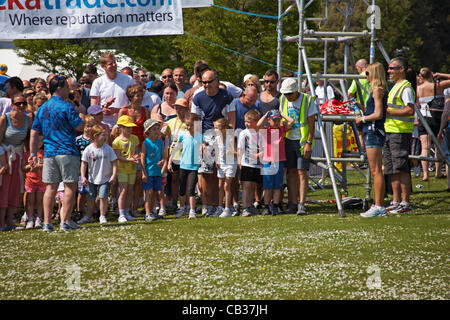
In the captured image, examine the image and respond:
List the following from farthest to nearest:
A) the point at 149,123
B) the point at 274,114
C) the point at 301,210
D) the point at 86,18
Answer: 1. the point at 86,18
2. the point at 149,123
3. the point at 274,114
4. the point at 301,210

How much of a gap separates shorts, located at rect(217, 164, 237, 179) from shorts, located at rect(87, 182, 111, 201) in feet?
5.85

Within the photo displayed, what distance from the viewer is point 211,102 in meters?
10.8

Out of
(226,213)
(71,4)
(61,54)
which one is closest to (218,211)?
(226,213)

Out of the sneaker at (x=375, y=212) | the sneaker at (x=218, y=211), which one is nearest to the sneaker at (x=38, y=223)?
the sneaker at (x=218, y=211)

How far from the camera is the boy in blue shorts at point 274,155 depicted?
10.7 m

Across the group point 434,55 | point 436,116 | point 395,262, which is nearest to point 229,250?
point 395,262

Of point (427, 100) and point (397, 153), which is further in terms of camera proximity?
point (427, 100)

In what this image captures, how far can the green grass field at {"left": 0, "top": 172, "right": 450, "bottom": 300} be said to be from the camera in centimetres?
574

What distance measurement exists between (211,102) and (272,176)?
5.09 feet

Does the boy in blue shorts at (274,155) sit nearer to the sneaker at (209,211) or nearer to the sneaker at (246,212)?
the sneaker at (246,212)

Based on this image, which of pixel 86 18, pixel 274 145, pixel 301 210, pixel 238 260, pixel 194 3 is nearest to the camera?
pixel 238 260

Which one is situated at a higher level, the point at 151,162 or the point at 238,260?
the point at 151,162

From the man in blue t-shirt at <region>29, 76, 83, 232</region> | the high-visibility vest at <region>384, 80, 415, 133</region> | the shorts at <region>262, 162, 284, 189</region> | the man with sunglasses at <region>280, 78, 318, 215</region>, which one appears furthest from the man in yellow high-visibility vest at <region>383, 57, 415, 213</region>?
the man in blue t-shirt at <region>29, 76, 83, 232</region>

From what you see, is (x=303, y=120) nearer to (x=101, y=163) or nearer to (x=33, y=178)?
(x=101, y=163)
